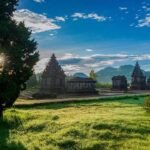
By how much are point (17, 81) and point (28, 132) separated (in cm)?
796

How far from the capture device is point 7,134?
25.0 m

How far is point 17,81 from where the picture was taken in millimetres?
32094

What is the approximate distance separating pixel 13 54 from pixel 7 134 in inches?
327

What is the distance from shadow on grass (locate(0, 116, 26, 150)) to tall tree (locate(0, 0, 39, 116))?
213cm

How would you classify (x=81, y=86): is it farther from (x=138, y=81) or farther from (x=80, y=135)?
(x=80, y=135)

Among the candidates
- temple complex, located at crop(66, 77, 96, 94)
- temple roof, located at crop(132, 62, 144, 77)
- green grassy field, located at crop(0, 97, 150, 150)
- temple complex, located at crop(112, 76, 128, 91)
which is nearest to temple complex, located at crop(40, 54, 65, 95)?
temple complex, located at crop(66, 77, 96, 94)

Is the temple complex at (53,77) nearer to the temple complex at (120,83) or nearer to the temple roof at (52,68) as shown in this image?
the temple roof at (52,68)

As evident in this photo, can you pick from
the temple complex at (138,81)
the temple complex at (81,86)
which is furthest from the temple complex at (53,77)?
the temple complex at (138,81)

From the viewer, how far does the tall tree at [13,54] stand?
30.6 m

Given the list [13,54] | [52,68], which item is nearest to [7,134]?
[13,54]

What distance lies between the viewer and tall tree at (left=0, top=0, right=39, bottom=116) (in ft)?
100

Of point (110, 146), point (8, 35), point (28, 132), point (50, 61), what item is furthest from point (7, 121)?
point (50, 61)

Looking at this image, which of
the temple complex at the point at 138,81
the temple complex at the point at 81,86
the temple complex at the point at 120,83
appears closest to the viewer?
the temple complex at the point at 81,86

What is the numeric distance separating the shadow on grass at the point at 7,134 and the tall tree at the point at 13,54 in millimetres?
2133
